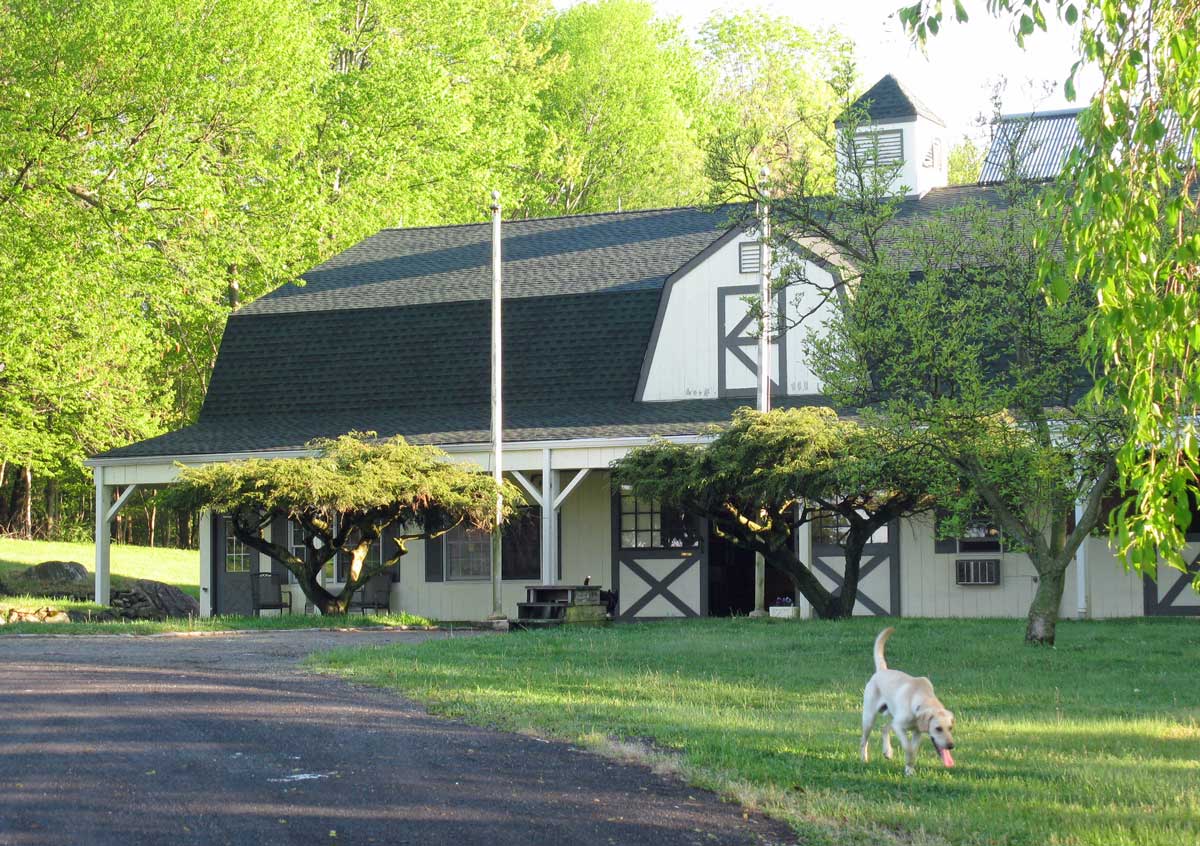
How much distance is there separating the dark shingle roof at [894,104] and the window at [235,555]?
14.9 meters

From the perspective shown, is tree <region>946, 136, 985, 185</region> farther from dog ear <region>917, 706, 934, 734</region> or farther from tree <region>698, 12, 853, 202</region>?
dog ear <region>917, 706, 934, 734</region>

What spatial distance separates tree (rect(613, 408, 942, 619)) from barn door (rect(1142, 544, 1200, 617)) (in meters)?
4.34

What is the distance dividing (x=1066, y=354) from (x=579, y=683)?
6755 mm

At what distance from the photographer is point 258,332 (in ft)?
99.7

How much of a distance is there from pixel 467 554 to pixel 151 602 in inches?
284

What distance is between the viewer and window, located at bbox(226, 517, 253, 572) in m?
28.9

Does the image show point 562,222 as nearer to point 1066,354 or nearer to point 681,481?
point 681,481

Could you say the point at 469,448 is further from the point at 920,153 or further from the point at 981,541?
the point at 920,153

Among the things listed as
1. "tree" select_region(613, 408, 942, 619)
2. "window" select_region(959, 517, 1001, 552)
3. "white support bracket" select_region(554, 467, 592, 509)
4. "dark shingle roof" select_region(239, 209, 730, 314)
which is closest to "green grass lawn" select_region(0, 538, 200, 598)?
"dark shingle roof" select_region(239, 209, 730, 314)

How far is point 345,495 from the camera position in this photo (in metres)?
22.4

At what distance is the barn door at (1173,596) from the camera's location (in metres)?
23.0

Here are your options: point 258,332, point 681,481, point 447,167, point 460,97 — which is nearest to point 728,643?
point 681,481

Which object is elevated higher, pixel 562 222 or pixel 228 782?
pixel 562 222

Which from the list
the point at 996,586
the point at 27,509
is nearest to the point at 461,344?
the point at 996,586
